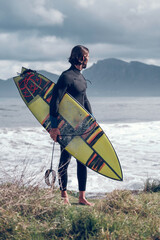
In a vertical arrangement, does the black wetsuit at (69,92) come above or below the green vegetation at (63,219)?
above

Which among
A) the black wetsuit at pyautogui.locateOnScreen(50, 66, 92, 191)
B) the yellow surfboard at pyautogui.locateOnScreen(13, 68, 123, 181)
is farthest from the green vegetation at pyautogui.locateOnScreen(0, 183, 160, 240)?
the yellow surfboard at pyautogui.locateOnScreen(13, 68, 123, 181)

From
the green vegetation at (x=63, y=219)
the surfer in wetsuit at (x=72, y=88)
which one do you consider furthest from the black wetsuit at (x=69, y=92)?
the green vegetation at (x=63, y=219)

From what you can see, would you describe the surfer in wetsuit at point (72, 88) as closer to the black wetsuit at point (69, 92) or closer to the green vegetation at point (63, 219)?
the black wetsuit at point (69, 92)

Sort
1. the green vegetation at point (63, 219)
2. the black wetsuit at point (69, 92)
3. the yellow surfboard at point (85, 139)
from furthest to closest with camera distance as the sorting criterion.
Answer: the yellow surfboard at point (85, 139)
the black wetsuit at point (69, 92)
the green vegetation at point (63, 219)

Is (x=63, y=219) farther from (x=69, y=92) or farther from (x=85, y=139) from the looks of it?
(x=69, y=92)

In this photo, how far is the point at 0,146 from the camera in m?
11.2

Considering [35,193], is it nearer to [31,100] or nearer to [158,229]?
[158,229]

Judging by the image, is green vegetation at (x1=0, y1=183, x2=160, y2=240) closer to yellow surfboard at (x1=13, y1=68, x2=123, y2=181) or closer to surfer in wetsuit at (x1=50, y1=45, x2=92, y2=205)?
surfer in wetsuit at (x1=50, y1=45, x2=92, y2=205)

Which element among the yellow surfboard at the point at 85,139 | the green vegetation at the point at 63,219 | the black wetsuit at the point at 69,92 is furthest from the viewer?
the yellow surfboard at the point at 85,139

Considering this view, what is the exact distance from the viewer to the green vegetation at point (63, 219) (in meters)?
2.70

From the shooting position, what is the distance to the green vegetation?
2.70 metres

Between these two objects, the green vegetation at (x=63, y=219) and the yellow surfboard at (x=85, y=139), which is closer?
the green vegetation at (x=63, y=219)

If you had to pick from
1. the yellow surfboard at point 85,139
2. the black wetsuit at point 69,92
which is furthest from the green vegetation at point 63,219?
the yellow surfboard at point 85,139

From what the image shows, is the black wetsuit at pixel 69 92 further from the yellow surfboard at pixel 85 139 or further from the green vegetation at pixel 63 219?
A: the green vegetation at pixel 63 219
